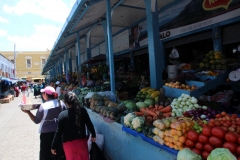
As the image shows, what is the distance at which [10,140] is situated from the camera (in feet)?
19.3

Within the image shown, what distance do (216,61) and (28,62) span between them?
51.1 metres

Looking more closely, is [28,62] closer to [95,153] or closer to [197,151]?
[95,153]

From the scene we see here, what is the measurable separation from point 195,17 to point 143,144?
264 inches

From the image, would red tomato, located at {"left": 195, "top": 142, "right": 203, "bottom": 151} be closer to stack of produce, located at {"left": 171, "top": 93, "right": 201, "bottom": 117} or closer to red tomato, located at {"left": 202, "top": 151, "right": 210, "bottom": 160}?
red tomato, located at {"left": 202, "top": 151, "right": 210, "bottom": 160}

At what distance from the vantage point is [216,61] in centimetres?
589

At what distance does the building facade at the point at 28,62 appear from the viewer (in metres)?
48.5

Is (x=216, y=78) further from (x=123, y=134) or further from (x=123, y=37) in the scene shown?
(x=123, y=37)

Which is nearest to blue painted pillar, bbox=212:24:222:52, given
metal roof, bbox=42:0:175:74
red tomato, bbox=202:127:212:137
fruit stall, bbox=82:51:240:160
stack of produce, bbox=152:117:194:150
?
fruit stall, bbox=82:51:240:160

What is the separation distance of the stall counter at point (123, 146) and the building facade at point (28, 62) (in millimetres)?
49532

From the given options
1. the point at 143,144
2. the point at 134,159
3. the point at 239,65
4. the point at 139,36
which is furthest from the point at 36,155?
the point at 139,36

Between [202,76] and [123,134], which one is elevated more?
[202,76]

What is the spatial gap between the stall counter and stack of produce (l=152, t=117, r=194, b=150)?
0.44 ft

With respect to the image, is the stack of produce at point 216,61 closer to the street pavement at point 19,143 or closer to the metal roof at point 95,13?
the metal roof at point 95,13

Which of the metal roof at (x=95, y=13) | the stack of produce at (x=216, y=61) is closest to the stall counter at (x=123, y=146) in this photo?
the metal roof at (x=95, y=13)
